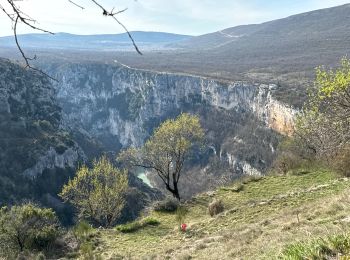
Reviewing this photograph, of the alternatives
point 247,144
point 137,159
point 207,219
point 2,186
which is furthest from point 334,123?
point 247,144

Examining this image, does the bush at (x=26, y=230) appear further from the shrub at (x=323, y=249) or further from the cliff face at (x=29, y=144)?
the cliff face at (x=29, y=144)

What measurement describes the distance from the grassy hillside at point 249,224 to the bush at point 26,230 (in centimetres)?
300

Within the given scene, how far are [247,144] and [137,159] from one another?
362 ft

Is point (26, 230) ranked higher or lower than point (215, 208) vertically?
lower

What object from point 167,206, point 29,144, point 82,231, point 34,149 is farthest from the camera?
point 29,144

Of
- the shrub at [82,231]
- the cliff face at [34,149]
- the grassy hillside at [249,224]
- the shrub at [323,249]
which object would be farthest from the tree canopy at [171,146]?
the cliff face at [34,149]

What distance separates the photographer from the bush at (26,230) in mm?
23344

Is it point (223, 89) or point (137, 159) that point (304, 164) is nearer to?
point (137, 159)

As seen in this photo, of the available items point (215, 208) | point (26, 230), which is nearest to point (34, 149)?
point (26, 230)

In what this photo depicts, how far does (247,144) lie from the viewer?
14438cm

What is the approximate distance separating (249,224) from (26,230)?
13.6 m

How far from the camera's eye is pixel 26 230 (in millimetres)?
24984

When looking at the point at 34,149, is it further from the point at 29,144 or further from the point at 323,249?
the point at 323,249

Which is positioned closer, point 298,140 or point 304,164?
point 304,164
